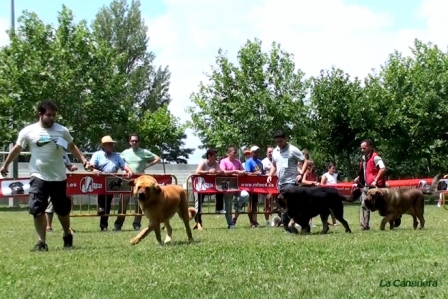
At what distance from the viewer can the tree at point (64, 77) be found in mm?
34406

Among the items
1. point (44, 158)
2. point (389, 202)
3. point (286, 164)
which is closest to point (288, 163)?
point (286, 164)

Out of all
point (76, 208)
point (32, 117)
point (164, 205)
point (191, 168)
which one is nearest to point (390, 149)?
point (191, 168)

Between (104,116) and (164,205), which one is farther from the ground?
(104,116)

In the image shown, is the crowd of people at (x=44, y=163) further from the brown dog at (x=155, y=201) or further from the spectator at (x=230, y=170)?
the spectator at (x=230, y=170)

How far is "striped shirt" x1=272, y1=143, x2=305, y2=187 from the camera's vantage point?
12.7 metres

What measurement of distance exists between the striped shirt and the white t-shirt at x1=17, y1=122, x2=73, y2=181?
4.76 m

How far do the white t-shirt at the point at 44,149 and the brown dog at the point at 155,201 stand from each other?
116 centimetres

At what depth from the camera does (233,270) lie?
6785 mm

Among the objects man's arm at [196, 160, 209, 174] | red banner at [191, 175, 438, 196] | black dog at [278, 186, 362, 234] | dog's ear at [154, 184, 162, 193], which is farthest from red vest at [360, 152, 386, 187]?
dog's ear at [154, 184, 162, 193]

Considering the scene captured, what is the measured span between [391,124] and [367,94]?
2.91 m

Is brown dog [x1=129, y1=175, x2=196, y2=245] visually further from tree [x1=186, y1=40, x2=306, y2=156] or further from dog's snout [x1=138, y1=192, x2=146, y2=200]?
tree [x1=186, y1=40, x2=306, y2=156]

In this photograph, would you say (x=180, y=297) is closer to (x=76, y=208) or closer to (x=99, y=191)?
(x=99, y=191)

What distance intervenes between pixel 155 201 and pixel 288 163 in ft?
12.0

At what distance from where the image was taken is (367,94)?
139 ft
